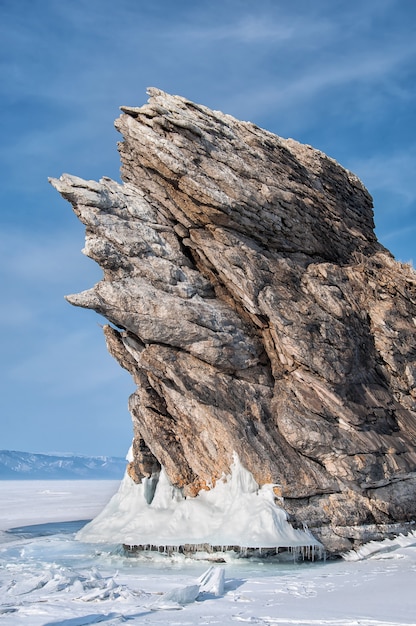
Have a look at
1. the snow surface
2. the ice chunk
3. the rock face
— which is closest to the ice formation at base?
the rock face

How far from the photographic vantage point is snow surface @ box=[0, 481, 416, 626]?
17297 mm

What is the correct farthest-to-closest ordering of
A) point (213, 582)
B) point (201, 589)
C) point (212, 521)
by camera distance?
point (212, 521), point (213, 582), point (201, 589)

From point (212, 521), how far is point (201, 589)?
947cm

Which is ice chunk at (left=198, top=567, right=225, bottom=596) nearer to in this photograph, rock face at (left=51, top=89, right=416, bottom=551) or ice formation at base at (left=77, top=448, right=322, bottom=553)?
ice formation at base at (left=77, top=448, right=322, bottom=553)

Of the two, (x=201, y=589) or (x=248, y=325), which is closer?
(x=201, y=589)

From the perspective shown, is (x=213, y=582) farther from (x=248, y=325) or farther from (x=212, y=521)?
(x=248, y=325)

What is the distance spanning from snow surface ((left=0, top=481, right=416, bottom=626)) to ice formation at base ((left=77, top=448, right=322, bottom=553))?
3.11 ft

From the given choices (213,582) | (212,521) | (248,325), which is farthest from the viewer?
(248,325)

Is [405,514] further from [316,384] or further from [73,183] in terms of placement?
[73,183]

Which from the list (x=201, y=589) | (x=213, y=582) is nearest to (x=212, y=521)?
(x=213, y=582)

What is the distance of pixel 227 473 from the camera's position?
3189cm

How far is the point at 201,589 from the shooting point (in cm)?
2133

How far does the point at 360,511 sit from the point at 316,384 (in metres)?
6.56

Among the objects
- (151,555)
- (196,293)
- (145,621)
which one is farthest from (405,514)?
(145,621)
